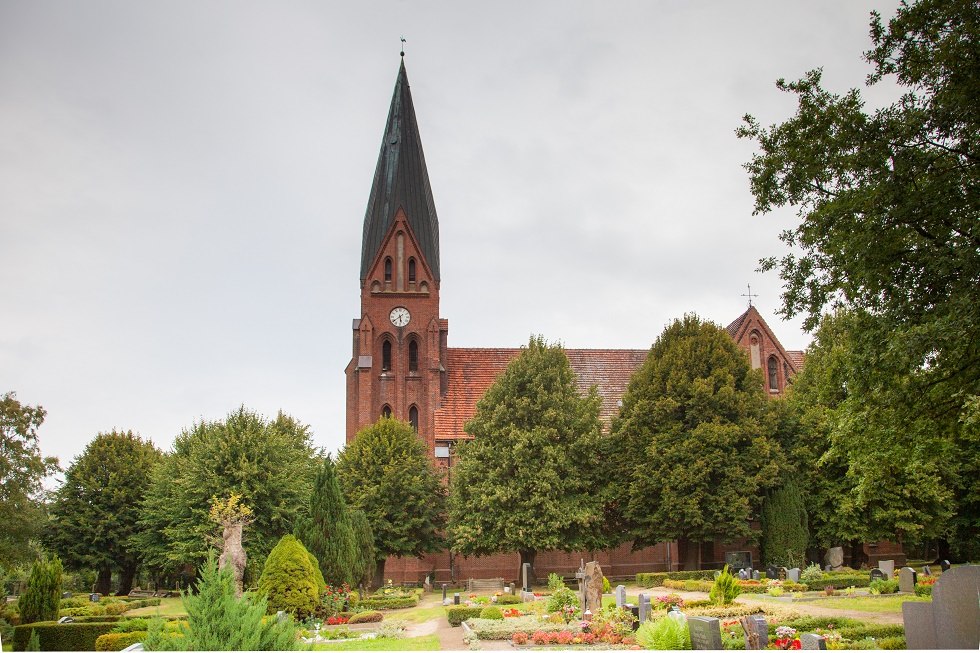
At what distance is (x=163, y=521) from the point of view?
37.9 meters

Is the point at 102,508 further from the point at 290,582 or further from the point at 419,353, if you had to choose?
the point at 290,582

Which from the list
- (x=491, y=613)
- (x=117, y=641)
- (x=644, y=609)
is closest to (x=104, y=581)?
(x=117, y=641)

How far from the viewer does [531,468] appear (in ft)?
119

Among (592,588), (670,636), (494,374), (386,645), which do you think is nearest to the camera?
(670,636)

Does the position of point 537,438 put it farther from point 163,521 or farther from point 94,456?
point 94,456

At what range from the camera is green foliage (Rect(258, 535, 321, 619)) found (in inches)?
893

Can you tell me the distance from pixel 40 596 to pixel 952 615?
24184mm

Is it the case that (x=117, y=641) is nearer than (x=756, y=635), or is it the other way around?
(x=756, y=635)

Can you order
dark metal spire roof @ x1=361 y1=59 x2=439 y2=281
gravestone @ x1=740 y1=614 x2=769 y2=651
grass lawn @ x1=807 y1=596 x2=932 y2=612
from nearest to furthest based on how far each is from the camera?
gravestone @ x1=740 y1=614 x2=769 y2=651
grass lawn @ x1=807 y1=596 x2=932 y2=612
dark metal spire roof @ x1=361 y1=59 x2=439 y2=281

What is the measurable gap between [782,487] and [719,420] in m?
4.47

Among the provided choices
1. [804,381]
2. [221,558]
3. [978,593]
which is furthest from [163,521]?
[978,593]

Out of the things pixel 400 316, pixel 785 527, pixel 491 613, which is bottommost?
pixel 491 613

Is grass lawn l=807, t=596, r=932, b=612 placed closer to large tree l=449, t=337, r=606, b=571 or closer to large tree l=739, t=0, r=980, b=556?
large tree l=739, t=0, r=980, b=556

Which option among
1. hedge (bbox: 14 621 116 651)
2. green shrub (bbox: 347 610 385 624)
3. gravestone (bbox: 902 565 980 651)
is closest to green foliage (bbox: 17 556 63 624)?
hedge (bbox: 14 621 116 651)
